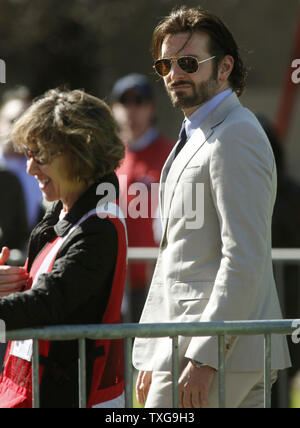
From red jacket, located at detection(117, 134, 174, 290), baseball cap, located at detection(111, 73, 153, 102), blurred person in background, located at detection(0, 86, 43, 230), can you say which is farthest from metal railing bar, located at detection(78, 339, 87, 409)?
baseball cap, located at detection(111, 73, 153, 102)

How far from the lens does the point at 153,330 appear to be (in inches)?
102

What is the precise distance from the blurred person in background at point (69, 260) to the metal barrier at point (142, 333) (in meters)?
0.10

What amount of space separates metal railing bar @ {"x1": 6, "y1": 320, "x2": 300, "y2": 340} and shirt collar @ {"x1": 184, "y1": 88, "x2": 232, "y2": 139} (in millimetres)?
817

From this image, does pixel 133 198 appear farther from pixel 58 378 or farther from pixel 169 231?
pixel 58 378

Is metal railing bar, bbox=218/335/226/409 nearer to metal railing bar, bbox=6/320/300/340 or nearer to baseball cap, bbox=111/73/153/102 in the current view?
metal railing bar, bbox=6/320/300/340

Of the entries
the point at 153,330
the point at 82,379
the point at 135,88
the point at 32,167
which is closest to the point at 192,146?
the point at 32,167

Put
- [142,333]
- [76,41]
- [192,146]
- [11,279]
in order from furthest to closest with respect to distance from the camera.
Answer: [76,41]
[192,146]
[11,279]
[142,333]

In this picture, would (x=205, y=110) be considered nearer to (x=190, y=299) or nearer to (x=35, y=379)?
A: (x=190, y=299)

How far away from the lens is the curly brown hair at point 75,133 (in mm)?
2914

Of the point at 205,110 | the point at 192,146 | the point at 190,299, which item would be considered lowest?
the point at 190,299

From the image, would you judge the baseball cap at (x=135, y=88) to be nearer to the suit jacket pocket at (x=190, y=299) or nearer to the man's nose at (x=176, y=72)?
the man's nose at (x=176, y=72)

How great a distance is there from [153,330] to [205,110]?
92 cm

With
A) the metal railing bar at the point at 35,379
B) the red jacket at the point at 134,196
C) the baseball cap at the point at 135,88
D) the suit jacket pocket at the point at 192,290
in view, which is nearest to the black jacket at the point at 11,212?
the red jacket at the point at 134,196

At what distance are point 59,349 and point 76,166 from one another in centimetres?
58
